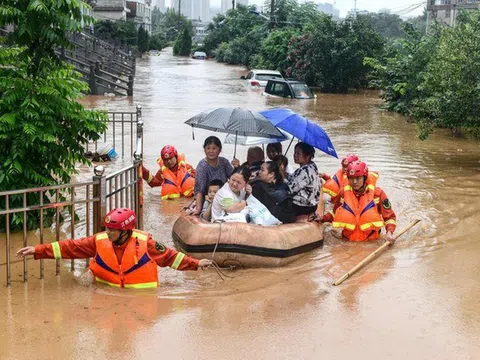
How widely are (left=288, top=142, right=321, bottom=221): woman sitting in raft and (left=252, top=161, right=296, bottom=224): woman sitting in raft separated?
0.10 m

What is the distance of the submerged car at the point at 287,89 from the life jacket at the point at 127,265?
2545cm

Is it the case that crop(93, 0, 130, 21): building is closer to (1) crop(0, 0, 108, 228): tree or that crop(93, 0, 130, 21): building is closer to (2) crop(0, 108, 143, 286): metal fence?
(2) crop(0, 108, 143, 286): metal fence

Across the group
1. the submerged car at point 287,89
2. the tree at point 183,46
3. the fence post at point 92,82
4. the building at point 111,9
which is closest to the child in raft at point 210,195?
the submerged car at point 287,89

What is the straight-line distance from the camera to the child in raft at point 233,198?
336 inches

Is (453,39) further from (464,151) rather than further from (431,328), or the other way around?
(431,328)

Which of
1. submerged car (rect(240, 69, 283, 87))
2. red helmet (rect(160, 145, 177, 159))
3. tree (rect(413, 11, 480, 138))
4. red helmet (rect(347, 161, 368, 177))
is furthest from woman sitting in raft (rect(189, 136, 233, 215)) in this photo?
submerged car (rect(240, 69, 283, 87))

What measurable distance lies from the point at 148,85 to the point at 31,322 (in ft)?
110

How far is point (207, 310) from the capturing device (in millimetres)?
6828

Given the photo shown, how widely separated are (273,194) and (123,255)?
296 centimetres

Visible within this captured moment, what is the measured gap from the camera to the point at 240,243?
26.4 feet

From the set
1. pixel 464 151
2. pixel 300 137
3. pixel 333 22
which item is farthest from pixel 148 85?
pixel 300 137

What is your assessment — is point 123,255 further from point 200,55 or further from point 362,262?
point 200,55

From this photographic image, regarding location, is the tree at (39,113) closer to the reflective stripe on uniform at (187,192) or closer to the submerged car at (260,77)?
the reflective stripe on uniform at (187,192)

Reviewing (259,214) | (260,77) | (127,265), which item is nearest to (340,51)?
(260,77)
